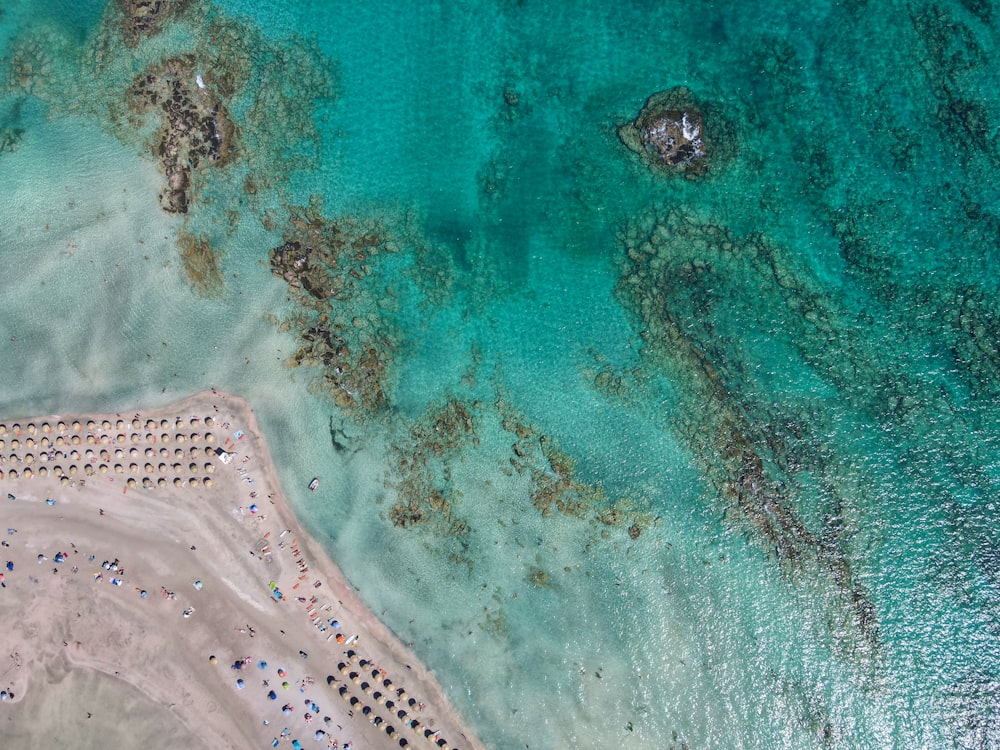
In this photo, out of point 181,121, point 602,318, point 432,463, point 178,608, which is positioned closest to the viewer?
point 178,608

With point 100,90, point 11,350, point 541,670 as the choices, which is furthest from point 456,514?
point 100,90

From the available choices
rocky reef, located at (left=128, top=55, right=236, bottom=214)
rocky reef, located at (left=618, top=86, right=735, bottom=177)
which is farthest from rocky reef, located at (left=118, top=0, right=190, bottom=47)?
rocky reef, located at (left=618, top=86, right=735, bottom=177)

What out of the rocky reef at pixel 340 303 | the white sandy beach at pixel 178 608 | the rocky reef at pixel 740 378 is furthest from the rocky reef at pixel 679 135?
the white sandy beach at pixel 178 608

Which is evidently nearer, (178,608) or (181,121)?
(178,608)

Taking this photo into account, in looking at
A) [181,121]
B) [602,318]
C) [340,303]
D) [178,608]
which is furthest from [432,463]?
[181,121]

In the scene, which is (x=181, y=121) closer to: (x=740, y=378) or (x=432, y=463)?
(x=432, y=463)

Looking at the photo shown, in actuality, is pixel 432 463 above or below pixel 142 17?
below

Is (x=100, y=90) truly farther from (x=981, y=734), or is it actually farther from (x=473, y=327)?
(x=981, y=734)

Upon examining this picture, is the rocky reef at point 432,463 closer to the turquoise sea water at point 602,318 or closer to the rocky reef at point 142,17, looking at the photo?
the turquoise sea water at point 602,318
